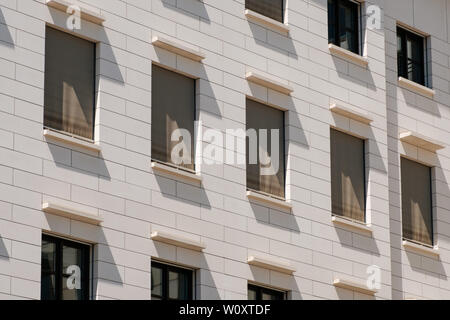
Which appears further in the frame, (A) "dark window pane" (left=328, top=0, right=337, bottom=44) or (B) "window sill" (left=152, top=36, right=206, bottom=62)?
(A) "dark window pane" (left=328, top=0, right=337, bottom=44)

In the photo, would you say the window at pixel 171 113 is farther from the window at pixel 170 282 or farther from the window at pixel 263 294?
the window at pixel 263 294

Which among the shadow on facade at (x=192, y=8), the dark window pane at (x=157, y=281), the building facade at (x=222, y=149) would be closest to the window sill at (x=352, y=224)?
the building facade at (x=222, y=149)

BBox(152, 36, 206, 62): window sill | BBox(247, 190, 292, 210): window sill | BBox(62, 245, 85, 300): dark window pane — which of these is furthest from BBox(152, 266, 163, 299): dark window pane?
BBox(152, 36, 206, 62): window sill

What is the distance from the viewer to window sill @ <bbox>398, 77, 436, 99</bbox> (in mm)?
38272

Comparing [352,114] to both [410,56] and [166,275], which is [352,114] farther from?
[166,275]

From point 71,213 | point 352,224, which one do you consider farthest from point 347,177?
point 71,213

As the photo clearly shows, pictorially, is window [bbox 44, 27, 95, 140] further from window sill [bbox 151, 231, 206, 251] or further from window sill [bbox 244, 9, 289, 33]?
window sill [bbox 244, 9, 289, 33]

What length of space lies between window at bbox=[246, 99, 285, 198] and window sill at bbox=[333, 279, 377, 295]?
2.35m

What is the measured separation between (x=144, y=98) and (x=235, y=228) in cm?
341

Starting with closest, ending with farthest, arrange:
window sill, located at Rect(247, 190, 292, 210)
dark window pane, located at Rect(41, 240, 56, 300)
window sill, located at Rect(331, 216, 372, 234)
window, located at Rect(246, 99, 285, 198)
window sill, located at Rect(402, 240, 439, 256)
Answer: dark window pane, located at Rect(41, 240, 56, 300) → window sill, located at Rect(247, 190, 292, 210) → window, located at Rect(246, 99, 285, 198) → window sill, located at Rect(331, 216, 372, 234) → window sill, located at Rect(402, 240, 439, 256)

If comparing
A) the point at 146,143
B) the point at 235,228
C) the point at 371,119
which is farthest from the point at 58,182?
the point at 371,119

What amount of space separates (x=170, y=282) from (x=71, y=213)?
3089 mm

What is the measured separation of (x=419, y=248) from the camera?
121 ft
